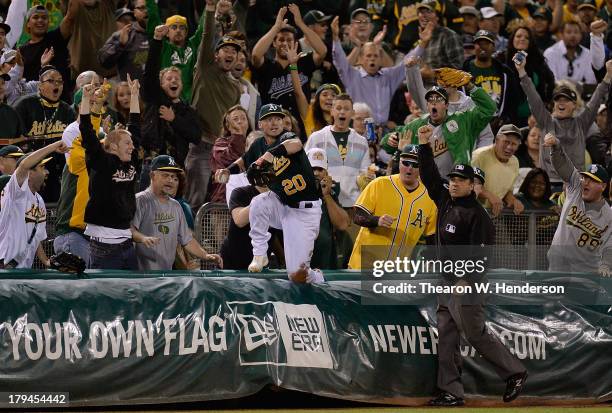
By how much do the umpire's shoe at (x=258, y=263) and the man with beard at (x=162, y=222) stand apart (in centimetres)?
76

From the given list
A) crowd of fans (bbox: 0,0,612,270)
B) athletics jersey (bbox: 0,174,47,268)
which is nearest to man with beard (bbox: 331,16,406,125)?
crowd of fans (bbox: 0,0,612,270)

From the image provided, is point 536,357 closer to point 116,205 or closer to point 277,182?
point 277,182

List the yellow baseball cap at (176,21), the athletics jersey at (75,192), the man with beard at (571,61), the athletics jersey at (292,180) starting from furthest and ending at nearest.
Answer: the man with beard at (571,61), the yellow baseball cap at (176,21), the athletics jersey at (75,192), the athletics jersey at (292,180)

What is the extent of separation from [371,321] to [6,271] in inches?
130

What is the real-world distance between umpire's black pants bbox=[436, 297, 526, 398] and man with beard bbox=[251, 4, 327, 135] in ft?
Result: 18.2

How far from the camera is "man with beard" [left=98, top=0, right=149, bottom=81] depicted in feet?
50.5

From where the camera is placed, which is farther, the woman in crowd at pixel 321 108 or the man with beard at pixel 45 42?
the man with beard at pixel 45 42

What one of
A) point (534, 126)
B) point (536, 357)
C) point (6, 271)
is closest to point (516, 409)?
point (536, 357)

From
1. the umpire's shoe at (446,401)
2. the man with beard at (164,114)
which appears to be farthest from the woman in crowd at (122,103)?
the umpire's shoe at (446,401)

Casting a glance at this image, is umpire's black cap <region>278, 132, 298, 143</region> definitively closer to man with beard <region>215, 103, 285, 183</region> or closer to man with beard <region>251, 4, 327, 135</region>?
man with beard <region>215, 103, 285, 183</region>

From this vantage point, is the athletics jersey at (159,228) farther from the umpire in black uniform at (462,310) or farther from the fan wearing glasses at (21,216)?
the umpire in black uniform at (462,310)

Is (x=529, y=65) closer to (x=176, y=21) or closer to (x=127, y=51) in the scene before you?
(x=176, y=21)

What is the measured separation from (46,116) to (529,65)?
7.14 meters

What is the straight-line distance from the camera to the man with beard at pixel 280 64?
1560 centimetres
